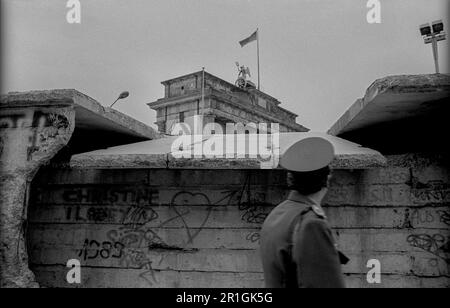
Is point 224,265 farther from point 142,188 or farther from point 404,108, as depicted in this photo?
point 404,108

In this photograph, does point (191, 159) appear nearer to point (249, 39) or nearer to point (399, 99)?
point (399, 99)

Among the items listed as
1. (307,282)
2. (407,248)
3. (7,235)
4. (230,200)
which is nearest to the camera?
(307,282)

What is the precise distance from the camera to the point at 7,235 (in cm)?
441

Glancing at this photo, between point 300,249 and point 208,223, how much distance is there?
338 cm

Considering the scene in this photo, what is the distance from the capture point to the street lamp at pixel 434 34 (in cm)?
773

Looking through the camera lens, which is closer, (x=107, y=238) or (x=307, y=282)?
(x=307, y=282)

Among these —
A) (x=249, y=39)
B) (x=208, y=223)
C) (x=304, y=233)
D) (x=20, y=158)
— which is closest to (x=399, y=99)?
(x=304, y=233)

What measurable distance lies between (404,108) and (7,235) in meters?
4.85

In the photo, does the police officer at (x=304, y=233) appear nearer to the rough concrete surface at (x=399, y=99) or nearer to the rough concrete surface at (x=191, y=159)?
the rough concrete surface at (x=399, y=99)

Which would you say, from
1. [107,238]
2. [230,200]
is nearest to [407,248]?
[230,200]

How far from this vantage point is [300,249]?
83.0 inches

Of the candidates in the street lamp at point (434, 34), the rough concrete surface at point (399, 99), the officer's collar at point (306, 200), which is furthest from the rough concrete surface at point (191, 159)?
the street lamp at point (434, 34)

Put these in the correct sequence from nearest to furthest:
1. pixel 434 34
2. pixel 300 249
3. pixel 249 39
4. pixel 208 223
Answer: pixel 300 249 < pixel 208 223 < pixel 434 34 < pixel 249 39

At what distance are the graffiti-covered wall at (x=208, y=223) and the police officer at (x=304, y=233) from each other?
2.98 metres
